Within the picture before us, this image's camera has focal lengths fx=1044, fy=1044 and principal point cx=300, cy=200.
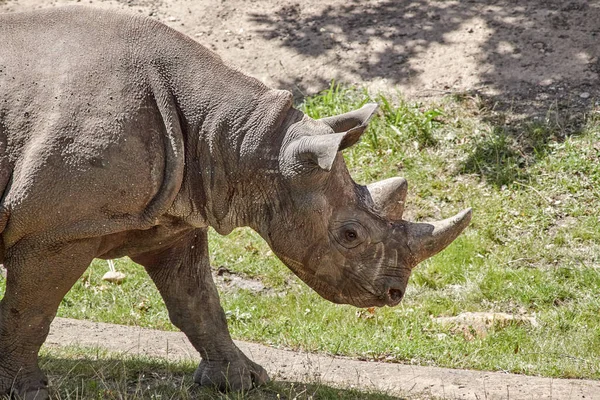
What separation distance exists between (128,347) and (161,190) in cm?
244

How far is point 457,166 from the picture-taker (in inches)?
420

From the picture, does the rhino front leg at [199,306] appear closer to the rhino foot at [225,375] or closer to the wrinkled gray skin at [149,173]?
the rhino foot at [225,375]

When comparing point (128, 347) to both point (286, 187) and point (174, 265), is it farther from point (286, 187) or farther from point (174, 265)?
point (286, 187)

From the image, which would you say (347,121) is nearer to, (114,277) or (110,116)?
(110,116)

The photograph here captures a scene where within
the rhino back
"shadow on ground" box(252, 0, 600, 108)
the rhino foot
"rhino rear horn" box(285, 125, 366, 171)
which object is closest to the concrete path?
the rhino foot

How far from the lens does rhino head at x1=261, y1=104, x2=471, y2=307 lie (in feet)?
18.5

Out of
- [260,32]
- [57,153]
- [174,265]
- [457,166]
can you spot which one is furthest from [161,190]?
[260,32]

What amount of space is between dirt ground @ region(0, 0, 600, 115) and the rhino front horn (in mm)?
5607

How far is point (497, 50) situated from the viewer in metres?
11.8

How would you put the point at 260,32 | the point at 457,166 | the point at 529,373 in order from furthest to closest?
the point at 260,32 → the point at 457,166 → the point at 529,373

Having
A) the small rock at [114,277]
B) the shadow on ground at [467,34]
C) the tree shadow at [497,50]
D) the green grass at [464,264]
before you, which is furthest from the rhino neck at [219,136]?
the shadow on ground at [467,34]

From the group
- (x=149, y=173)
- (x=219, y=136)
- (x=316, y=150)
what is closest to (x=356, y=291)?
(x=316, y=150)

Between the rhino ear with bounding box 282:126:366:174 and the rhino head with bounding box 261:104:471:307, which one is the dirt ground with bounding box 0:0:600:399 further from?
the rhino ear with bounding box 282:126:366:174

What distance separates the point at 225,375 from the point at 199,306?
1.50 ft
